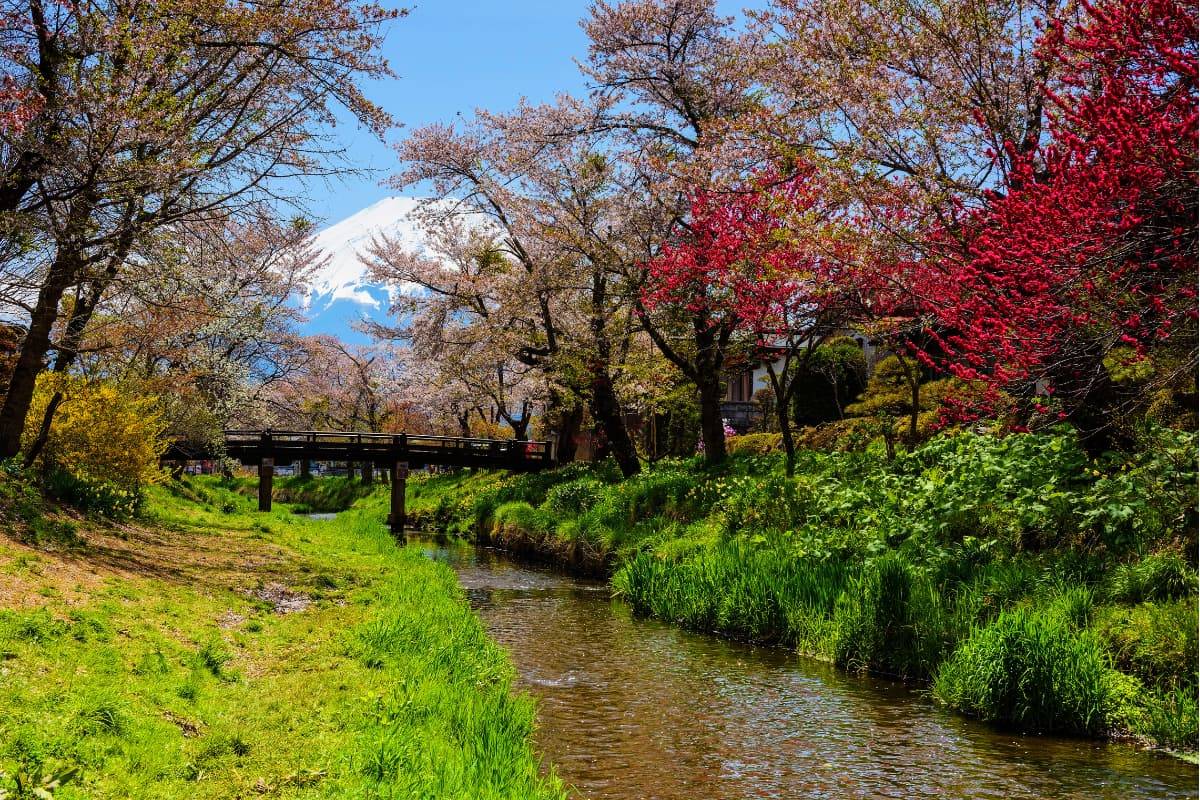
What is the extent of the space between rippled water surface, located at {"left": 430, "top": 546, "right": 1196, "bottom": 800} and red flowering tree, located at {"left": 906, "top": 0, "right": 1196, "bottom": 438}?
3055mm

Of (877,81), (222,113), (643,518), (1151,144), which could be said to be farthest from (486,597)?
(1151,144)

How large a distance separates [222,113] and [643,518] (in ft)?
35.8

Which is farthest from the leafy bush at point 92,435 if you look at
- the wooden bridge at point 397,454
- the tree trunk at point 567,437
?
the tree trunk at point 567,437

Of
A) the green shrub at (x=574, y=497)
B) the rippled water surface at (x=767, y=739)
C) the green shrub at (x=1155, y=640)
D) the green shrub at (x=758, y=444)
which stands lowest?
the rippled water surface at (x=767, y=739)

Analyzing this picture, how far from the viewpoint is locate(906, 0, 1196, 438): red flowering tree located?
24.3ft

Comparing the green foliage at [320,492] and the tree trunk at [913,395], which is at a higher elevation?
the tree trunk at [913,395]

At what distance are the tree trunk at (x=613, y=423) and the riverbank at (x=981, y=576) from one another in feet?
27.5

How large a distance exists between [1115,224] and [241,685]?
25.7ft

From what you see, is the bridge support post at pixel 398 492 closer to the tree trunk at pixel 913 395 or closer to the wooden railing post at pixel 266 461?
the wooden railing post at pixel 266 461

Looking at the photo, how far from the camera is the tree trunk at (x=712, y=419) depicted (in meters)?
22.4

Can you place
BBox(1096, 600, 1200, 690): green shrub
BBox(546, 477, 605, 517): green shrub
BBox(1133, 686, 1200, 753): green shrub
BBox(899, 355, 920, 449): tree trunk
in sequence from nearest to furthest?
BBox(1133, 686, 1200, 753): green shrub < BBox(1096, 600, 1200, 690): green shrub < BBox(899, 355, 920, 449): tree trunk < BBox(546, 477, 605, 517): green shrub

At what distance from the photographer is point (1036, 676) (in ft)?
28.5

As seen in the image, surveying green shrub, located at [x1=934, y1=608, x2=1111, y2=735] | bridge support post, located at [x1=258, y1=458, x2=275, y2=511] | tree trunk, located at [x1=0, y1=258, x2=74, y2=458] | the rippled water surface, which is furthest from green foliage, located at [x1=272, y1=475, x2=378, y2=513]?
green shrub, located at [x1=934, y1=608, x2=1111, y2=735]

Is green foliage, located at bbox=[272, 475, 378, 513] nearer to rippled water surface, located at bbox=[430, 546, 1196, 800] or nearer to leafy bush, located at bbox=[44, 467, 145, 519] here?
leafy bush, located at bbox=[44, 467, 145, 519]
